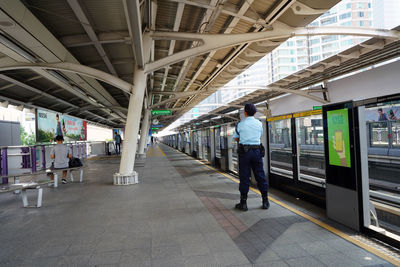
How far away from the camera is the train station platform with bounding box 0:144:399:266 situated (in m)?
2.71

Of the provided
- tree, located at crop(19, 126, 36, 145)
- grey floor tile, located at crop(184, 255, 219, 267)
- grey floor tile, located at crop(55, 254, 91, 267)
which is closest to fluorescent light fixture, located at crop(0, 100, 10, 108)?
tree, located at crop(19, 126, 36, 145)

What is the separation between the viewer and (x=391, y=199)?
18.3 ft

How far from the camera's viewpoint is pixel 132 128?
26.0 feet

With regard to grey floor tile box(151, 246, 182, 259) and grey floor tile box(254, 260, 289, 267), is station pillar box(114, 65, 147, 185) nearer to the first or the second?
grey floor tile box(151, 246, 182, 259)

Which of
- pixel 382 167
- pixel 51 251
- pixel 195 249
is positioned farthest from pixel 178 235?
pixel 382 167

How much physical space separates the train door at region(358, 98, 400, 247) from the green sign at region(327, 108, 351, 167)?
22 centimetres

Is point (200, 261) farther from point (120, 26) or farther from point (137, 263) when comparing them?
point (120, 26)

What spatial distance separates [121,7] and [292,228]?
219 inches

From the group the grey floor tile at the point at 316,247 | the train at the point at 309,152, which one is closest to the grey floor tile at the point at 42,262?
the grey floor tile at the point at 316,247

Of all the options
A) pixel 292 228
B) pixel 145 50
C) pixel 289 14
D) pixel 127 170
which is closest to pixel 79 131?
pixel 127 170

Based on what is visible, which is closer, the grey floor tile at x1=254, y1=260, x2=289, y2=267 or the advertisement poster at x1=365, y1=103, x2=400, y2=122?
the grey floor tile at x1=254, y1=260, x2=289, y2=267

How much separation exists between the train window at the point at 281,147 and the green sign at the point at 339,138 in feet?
5.85

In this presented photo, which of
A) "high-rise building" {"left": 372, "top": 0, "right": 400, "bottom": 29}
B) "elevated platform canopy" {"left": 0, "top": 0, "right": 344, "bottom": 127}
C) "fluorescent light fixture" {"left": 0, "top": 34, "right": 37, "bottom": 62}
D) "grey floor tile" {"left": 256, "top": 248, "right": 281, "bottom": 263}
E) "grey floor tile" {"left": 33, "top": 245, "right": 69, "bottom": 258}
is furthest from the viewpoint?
"high-rise building" {"left": 372, "top": 0, "right": 400, "bottom": 29}

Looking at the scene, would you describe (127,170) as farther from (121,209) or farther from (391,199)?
(391,199)
